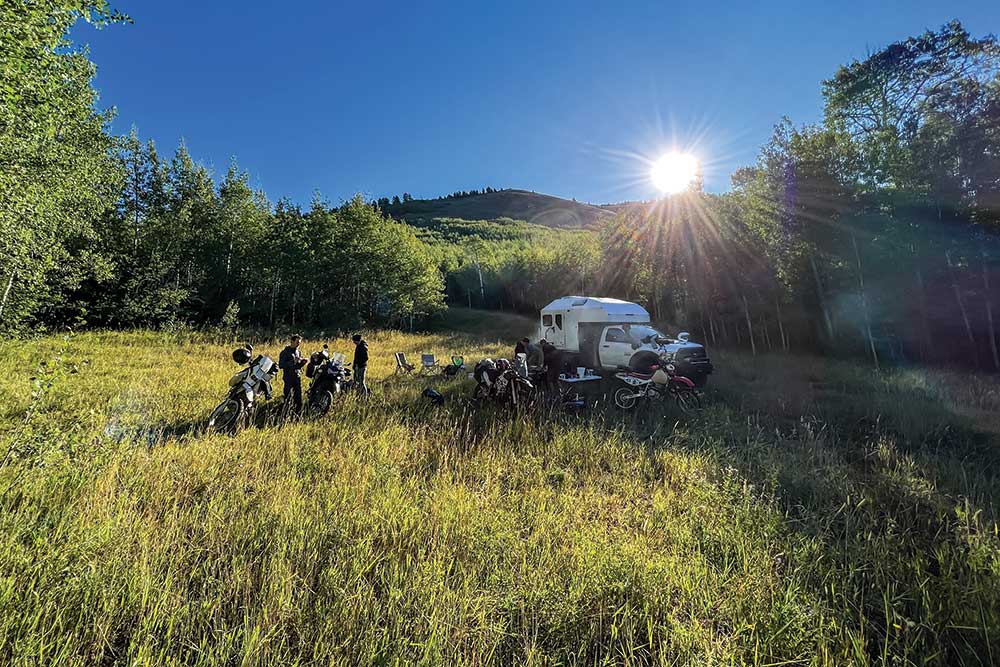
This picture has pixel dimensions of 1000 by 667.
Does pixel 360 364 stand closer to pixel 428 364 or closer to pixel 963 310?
pixel 428 364

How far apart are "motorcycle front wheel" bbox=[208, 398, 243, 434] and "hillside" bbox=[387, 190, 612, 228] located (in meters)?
126

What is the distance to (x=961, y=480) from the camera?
4.81 m

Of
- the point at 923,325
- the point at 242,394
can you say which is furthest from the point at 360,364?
the point at 923,325

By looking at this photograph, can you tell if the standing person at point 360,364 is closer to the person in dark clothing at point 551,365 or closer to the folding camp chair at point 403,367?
the folding camp chair at point 403,367

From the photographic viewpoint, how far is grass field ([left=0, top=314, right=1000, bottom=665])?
2.17 metres

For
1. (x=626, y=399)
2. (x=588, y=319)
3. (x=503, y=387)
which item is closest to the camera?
(x=503, y=387)

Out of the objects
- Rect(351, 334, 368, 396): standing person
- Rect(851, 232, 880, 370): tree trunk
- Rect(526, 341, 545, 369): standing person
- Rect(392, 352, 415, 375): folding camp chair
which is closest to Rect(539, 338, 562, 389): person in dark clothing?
Rect(526, 341, 545, 369): standing person

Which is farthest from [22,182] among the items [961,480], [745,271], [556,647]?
[745,271]

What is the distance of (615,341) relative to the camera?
40.4ft

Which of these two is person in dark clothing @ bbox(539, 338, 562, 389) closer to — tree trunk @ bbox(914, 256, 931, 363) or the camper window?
the camper window

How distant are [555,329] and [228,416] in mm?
11074

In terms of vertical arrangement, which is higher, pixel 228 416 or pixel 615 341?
pixel 615 341

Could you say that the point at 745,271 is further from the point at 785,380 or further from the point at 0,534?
the point at 0,534

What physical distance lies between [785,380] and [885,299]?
775 cm
